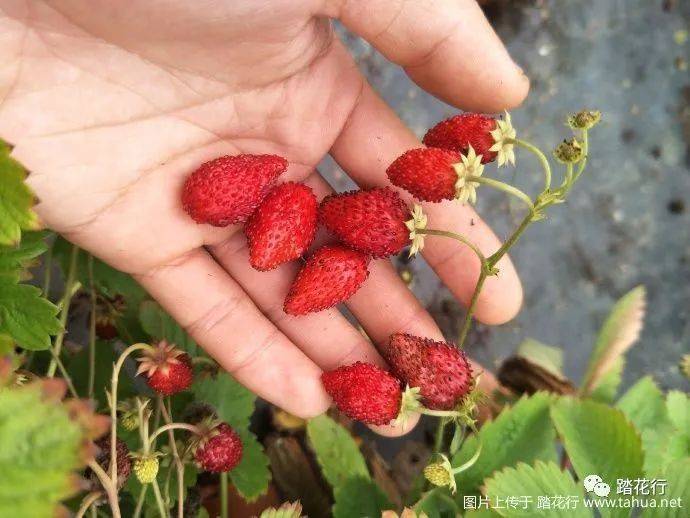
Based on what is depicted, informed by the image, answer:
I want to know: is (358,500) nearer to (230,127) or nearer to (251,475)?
(251,475)

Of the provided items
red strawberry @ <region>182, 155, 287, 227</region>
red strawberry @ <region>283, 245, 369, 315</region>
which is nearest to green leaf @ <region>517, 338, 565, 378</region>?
red strawberry @ <region>283, 245, 369, 315</region>

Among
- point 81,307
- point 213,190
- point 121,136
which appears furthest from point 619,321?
point 81,307

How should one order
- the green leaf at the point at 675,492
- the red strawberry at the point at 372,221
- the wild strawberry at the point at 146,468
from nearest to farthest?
the wild strawberry at the point at 146,468, the green leaf at the point at 675,492, the red strawberry at the point at 372,221

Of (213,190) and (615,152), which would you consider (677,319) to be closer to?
(615,152)

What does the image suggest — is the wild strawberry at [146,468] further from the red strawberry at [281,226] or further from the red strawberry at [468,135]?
the red strawberry at [468,135]

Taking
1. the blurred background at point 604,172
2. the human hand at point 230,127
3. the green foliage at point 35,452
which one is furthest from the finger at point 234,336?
the blurred background at point 604,172

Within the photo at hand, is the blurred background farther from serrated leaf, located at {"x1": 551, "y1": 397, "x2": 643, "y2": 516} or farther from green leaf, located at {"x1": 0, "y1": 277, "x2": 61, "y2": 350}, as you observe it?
green leaf, located at {"x1": 0, "y1": 277, "x2": 61, "y2": 350}
